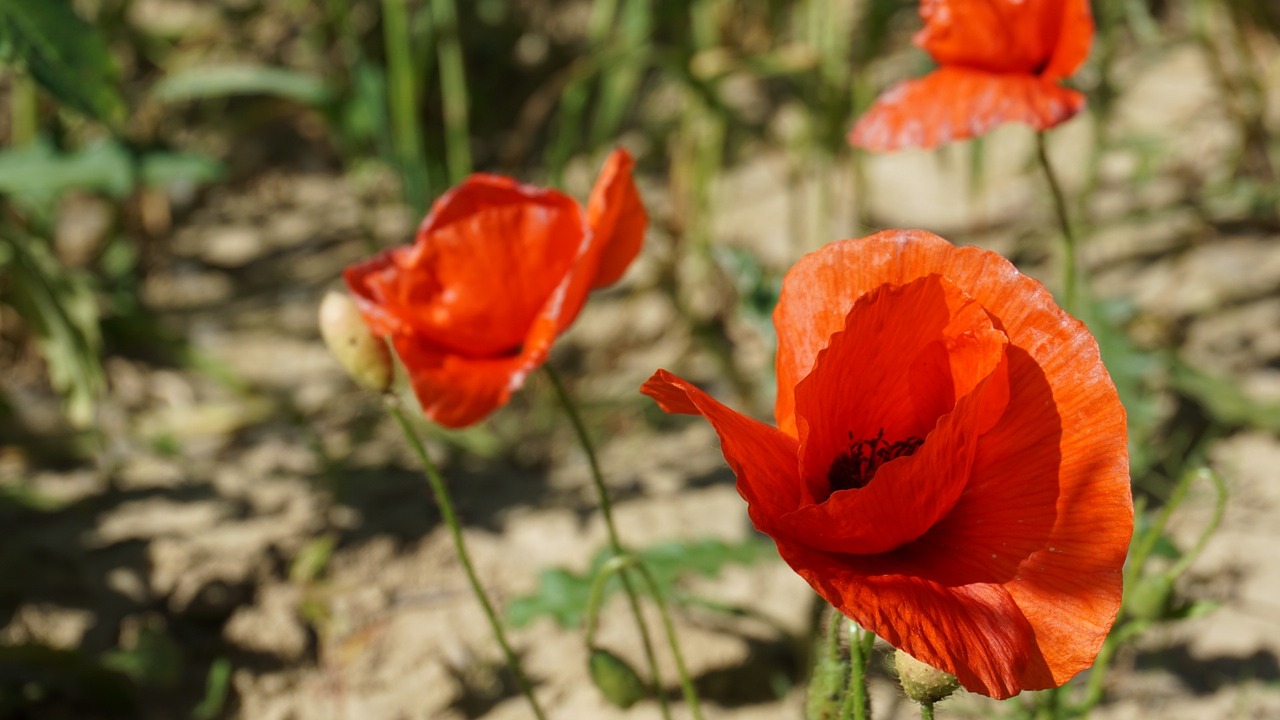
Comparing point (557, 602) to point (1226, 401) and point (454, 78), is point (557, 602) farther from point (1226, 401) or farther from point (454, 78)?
point (454, 78)

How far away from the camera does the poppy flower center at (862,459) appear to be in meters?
0.88

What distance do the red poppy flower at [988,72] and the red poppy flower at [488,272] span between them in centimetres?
28

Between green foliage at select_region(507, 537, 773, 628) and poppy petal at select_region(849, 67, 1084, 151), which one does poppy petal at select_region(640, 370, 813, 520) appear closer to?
poppy petal at select_region(849, 67, 1084, 151)

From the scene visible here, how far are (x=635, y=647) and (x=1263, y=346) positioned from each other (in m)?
1.37

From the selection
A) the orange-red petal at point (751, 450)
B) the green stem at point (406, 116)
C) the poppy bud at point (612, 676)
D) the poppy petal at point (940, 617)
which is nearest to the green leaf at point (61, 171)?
the green stem at point (406, 116)

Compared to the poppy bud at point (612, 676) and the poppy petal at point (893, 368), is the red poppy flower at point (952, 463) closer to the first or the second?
the poppy petal at point (893, 368)

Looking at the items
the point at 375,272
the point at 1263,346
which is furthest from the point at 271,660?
the point at 1263,346

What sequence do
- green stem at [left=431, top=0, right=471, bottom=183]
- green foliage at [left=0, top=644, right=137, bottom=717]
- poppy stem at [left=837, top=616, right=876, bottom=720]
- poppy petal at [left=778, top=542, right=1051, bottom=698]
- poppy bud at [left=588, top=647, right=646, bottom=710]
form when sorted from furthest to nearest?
green stem at [left=431, top=0, right=471, bottom=183] < green foliage at [left=0, top=644, right=137, bottom=717] < poppy bud at [left=588, top=647, right=646, bottom=710] < poppy stem at [left=837, top=616, right=876, bottom=720] < poppy petal at [left=778, top=542, right=1051, bottom=698]

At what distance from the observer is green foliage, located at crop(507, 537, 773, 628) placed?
1.43 m

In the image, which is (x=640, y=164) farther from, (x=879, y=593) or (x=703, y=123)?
(x=879, y=593)

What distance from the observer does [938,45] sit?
46.5 inches

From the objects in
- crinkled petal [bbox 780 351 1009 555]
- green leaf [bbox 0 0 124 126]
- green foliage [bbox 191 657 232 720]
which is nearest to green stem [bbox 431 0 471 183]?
green leaf [bbox 0 0 124 126]

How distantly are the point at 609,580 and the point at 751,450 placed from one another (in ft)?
2.62

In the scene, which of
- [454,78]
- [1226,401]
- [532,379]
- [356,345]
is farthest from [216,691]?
[1226,401]
